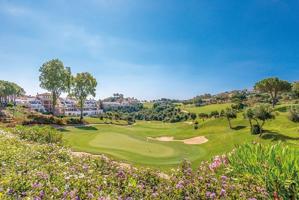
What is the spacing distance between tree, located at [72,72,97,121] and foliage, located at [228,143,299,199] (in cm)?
4881

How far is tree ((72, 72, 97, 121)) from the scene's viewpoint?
50844mm

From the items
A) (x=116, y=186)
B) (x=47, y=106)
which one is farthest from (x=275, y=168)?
(x=47, y=106)

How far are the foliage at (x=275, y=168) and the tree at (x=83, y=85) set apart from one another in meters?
48.8

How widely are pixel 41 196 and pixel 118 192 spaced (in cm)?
146

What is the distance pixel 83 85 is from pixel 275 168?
50.2m

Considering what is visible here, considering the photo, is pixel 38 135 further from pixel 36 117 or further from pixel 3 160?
pixel 36 117

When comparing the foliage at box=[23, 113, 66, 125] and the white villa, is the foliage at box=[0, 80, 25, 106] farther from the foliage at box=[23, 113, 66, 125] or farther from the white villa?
the foliage at box=[23, 113, 66, 125]

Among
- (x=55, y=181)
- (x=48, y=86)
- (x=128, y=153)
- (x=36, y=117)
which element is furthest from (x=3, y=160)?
(x=48, y=86)

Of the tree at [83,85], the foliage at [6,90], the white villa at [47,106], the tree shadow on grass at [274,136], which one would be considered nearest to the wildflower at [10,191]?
the tree shadow on grass at [274,136]

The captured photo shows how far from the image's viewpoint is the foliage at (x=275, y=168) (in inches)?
176

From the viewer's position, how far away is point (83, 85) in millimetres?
51375

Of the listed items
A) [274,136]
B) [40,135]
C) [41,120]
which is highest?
[40,135]

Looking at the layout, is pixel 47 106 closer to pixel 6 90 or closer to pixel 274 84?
pixel 6 90

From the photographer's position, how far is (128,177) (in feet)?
18.3
